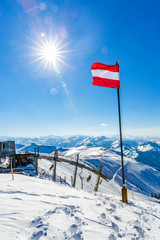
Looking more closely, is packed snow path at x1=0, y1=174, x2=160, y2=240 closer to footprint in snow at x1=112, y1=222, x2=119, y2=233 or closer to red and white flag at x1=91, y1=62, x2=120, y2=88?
footprint in snow at x1=112, y1=222, x2=119, y2=233

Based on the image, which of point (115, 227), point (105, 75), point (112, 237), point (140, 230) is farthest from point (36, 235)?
point (105, 75)

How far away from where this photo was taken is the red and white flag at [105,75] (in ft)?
28.8

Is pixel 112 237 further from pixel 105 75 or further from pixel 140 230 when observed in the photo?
pixel 105 75

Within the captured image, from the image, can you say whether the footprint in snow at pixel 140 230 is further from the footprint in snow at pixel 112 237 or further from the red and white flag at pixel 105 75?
the red and white flag at pixel 105 75

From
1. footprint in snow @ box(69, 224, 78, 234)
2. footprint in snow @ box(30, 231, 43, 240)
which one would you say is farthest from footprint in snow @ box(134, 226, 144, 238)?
footprint in snow @ box(30, 231, 43, 240)

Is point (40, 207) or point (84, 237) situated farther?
point (40, 207)

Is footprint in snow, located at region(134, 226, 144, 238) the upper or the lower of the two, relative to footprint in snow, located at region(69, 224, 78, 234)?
lower

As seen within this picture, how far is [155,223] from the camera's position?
17.1 feet

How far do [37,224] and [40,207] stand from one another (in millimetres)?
1375

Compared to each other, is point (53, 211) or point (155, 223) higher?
point (53, 211)

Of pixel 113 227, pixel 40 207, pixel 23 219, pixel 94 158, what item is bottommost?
pixel 94 158

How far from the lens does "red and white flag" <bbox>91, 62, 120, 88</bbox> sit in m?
8.77

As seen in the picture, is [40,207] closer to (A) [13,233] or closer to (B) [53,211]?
(B) [53,211]

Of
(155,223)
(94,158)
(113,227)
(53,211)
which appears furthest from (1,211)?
(94,158)
